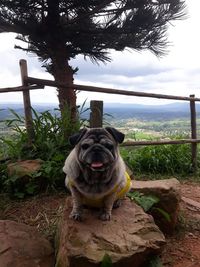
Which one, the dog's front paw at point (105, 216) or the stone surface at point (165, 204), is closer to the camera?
the dog's front paw at point (105, 216)

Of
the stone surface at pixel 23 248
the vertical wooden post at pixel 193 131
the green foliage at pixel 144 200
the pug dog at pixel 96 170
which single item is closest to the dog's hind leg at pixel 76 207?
the pug dog at pixel 96 170

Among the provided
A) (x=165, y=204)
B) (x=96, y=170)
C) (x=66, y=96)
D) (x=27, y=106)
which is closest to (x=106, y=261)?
(x=96, y=170)

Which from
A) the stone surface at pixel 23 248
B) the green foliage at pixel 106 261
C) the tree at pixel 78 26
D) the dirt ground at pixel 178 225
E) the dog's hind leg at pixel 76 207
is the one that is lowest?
the dirt ground at pixel 178 225

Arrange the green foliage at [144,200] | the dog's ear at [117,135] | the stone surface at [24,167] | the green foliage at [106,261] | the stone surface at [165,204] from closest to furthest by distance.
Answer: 1. the green foliage at [106,261]
2. the dog's ear at [117,135]
3. the green foliage at [144,200]
4. the stone surface at [165,204]
5. the stone surface at [24,167]

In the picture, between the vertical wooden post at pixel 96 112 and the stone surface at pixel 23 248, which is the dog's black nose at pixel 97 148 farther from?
the vertical wooden post at pixel 96 112

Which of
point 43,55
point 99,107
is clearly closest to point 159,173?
point 99,107

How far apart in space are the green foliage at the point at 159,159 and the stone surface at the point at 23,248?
3.42 metres

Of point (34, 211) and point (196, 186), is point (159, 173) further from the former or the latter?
point (34, 211)

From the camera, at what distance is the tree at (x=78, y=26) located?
6.34m

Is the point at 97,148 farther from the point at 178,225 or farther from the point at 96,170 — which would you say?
the point at 178,225

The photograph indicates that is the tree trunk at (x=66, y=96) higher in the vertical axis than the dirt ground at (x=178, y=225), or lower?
higher

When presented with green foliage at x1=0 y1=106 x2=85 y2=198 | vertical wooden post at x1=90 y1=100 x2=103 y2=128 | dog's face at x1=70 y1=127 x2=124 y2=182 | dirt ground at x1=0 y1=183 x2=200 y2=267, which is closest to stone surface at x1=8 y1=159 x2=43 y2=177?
green foliage at x1=0 y1=106 x2=85 y2=198

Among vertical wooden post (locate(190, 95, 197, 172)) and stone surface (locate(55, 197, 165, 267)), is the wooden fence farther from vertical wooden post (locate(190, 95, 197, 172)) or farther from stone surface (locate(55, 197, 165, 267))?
stone surface (locate(55, 197, 165, 267))

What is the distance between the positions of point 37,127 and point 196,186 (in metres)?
2.84
